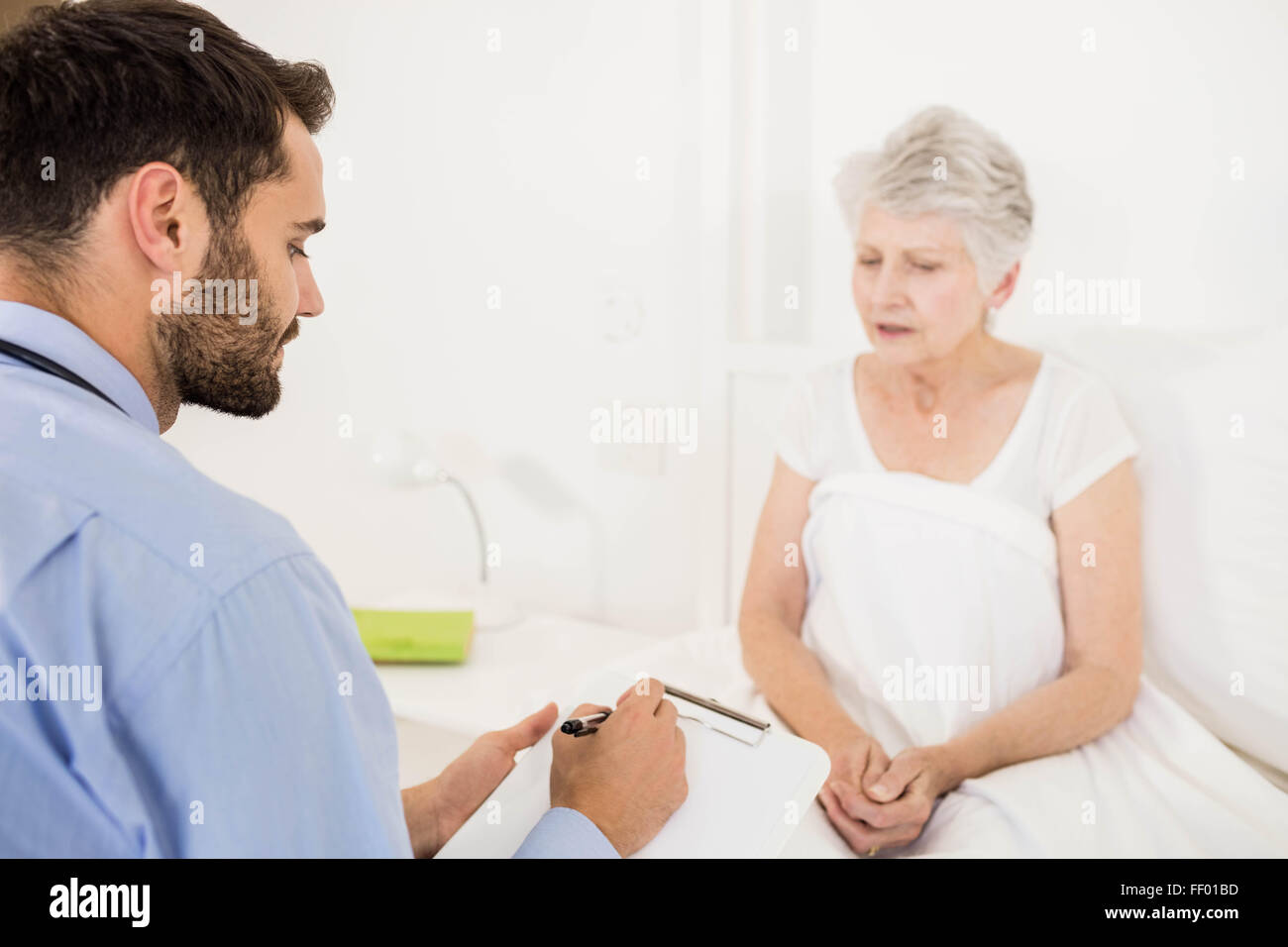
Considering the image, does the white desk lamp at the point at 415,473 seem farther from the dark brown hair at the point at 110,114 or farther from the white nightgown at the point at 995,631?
the dark brown hair at the point at 110,114

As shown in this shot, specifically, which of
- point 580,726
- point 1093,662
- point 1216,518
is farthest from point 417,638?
point 1216,518

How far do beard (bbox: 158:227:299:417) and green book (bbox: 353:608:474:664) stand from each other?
27.3 inches

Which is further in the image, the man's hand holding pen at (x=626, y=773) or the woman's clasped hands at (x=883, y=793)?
the woman's clasped hands at (x=883, y=793)

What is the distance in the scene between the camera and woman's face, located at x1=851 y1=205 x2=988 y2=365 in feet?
3.75

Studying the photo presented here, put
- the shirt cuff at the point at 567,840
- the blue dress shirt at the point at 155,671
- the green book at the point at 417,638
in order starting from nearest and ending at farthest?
the blue dress shirt at the point at 155,671 < the shirt cuff at the point at 567,840 < the green book at the point at 417,638

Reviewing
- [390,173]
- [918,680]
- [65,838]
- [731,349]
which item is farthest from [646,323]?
[65,838]

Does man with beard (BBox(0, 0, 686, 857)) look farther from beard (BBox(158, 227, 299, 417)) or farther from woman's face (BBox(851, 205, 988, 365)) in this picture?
woman's face (BBox(851, 205, 988, 365))

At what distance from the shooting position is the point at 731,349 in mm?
1372

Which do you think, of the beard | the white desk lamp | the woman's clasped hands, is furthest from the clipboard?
the white desk lamp

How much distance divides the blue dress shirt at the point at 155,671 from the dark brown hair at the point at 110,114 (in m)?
0.18

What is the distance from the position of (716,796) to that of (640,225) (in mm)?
905

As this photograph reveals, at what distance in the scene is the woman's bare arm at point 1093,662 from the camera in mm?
1070

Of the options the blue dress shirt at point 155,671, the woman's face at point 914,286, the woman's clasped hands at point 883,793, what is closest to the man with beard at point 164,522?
the blue dress shirt at point 155,671
